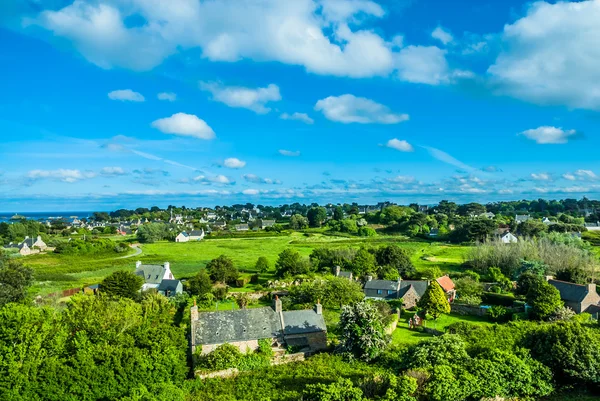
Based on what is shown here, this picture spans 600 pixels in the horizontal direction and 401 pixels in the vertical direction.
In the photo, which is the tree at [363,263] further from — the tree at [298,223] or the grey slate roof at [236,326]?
the tree at [298,223]

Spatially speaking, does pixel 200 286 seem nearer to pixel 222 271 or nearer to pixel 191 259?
pixel 222 271

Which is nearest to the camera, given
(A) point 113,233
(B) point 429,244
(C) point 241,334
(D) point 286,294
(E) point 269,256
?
(C) point 241,334

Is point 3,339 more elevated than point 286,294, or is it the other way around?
point 3,339

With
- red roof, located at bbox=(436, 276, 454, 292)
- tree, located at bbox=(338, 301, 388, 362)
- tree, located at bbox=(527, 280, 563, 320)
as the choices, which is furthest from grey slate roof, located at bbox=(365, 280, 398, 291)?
tree, located at bbox=(338, 301, 388, 362)

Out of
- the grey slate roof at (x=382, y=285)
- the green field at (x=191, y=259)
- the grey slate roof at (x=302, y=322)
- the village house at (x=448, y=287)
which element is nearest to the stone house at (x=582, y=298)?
the village house at (x=448, y=287)

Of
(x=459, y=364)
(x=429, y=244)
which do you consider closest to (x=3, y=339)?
(x=459, y=364)

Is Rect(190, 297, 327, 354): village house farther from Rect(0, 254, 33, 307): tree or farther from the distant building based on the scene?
the distant building

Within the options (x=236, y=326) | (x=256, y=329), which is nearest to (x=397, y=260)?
(x=256, y=329)

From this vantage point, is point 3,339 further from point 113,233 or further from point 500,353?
point 113,233
